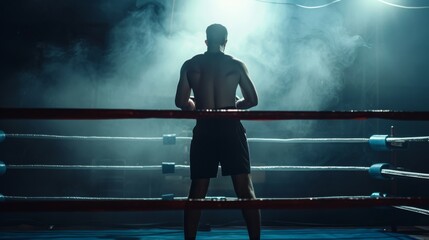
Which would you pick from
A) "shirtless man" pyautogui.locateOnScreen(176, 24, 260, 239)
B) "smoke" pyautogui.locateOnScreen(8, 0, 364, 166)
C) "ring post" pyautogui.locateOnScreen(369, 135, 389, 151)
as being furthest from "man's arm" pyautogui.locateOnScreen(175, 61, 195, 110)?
"smoke" pyautogui.locateOnScreen(8, 0, 364, 166)

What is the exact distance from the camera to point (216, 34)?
2250mm

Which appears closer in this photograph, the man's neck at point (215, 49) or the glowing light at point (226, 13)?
the man's neck at point (215, 49)

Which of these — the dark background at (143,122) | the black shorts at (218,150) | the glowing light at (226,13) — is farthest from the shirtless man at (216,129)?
the glowing light at (226,13)

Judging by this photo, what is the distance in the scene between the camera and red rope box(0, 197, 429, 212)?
1.31 m

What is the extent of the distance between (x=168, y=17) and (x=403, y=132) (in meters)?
3.39

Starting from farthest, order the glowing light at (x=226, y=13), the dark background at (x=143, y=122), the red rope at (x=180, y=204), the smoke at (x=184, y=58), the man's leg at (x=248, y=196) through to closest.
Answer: the glowing light at (x=226, y=13), the smoke at (x=184, y=58), the dark background at (x=143, y=122), the man's leg at (x=248, y=196), the red rope at (x=180, y=204)

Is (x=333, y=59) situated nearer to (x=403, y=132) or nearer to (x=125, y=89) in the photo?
(x=403, y=132)

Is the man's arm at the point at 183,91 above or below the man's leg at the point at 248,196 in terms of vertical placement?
above

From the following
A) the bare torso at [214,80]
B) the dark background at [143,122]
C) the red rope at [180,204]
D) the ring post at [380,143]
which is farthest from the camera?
the dark background at [143,122]

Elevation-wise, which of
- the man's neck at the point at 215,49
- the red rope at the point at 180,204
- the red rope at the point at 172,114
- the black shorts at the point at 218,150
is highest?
the man's neck at the point at 215,49

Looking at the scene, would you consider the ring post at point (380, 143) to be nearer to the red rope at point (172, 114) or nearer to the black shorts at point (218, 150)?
the black shorts at point (218, 150)

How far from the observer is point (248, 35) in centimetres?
483

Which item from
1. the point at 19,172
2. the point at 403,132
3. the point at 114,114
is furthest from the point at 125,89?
the point at 403,132

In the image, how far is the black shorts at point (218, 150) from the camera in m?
2.11
